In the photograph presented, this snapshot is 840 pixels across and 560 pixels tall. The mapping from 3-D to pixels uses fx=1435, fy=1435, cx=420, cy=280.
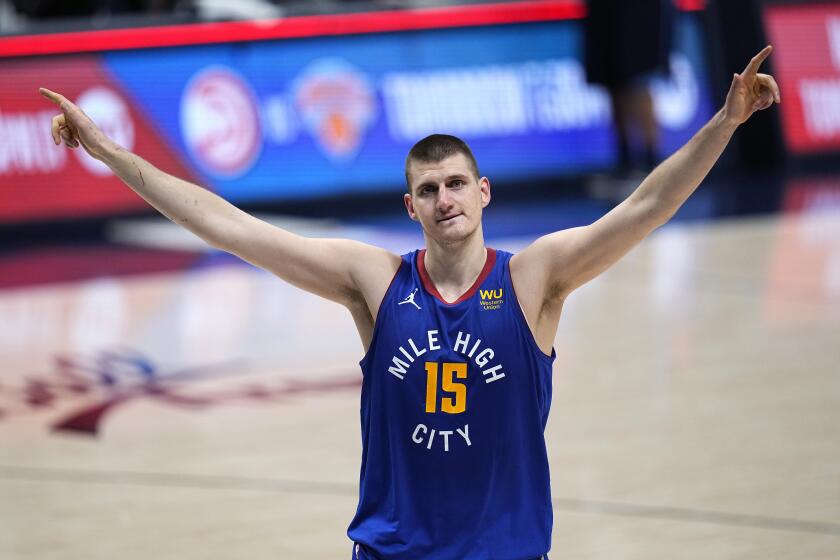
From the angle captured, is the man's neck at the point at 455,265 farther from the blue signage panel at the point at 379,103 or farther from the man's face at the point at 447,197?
the blue signage panel at the point at 379,103

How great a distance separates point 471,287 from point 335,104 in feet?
33.3

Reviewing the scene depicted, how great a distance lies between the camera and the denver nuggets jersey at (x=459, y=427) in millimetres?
3801

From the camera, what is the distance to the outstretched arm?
3957 mm

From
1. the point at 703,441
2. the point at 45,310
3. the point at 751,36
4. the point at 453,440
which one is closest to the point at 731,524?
A: the point at 703,441

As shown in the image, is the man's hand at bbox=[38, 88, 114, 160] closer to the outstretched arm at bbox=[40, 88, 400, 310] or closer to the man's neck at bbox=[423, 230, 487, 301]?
the outstretched arm at bbox=[40, 88, 400, 310]

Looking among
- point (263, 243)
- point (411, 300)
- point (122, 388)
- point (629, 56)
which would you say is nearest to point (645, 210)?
point (411, 300)

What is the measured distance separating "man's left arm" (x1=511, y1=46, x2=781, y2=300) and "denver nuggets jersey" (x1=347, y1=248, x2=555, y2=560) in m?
0.14

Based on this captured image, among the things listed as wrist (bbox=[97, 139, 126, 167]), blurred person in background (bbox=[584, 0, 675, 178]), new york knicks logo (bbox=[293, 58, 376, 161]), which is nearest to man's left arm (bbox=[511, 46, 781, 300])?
wrist (bbox=[97, 139, 126, 167])

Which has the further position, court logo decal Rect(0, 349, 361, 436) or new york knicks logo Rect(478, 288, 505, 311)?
court logo decal Rect(0, 349, 361, 436)

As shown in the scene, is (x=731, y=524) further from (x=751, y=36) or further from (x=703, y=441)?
(x=751, y=36)

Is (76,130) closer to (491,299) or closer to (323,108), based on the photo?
(491,299)

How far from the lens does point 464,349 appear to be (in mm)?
3797

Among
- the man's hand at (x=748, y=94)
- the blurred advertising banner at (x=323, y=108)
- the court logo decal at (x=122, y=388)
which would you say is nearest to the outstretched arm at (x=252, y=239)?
the man's hand at (x=748, y=94)

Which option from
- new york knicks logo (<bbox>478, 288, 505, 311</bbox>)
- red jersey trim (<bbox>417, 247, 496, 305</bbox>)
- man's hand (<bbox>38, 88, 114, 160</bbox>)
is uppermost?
man's hand (<bbox>38, 88, 114, 160</bbox>)
